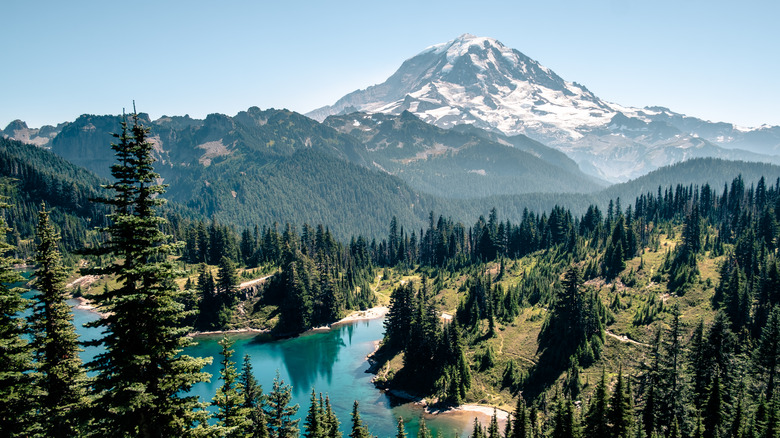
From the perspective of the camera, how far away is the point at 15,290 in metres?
25.8

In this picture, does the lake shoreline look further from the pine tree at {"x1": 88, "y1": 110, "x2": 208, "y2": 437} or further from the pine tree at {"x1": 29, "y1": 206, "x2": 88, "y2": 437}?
the pine tree at {"x1": 88, "y1": 110, "x2": 208, "y2": 437}

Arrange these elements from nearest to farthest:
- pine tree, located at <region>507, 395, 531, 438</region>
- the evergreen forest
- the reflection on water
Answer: the evergreen forest → pine tree, located at <region>507, 395, 531, 438</region> → the reflection on water

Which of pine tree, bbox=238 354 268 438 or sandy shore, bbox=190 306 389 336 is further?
sandy shore, bbox=190 306 389 336

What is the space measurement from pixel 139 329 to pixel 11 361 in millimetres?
8975

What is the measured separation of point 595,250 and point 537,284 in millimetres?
36128

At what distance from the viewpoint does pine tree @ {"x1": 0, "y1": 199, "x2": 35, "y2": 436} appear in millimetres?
24406

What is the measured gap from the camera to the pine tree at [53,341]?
1132 inches

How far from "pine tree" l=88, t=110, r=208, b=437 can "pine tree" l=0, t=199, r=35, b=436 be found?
6.00 m

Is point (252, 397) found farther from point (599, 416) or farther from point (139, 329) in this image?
point (599, 416)

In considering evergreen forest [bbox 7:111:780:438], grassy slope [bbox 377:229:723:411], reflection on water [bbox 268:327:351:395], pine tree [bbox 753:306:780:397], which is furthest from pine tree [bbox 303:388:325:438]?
pine tree [bbox 753:306:780:397]

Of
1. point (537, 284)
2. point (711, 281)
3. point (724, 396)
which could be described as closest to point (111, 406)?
point (724, 396)

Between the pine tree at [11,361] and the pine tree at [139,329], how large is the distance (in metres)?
6.00

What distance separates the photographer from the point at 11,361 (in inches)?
971

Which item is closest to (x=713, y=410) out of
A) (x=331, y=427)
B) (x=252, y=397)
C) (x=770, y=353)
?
(x=770, y=353)
